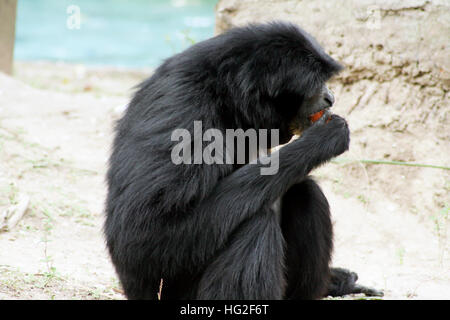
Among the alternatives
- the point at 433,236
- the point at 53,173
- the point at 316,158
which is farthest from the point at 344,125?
the point at 53,173

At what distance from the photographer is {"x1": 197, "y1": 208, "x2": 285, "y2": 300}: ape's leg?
12.1 ft

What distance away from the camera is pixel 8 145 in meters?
6.54

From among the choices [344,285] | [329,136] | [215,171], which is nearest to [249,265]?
[215,171]

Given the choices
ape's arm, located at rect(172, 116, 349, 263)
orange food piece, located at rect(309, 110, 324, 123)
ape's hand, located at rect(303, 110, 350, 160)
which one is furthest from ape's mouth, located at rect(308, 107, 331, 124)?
ape's arm, located at rect(172, 116, 349, 263)

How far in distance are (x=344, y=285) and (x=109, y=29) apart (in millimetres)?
15559

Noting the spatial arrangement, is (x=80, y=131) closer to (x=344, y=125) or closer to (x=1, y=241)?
(x=1, y=241)

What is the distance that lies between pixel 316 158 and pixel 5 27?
25.1 ft

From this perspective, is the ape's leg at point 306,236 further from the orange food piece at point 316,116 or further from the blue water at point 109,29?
the blue water at point 109,29

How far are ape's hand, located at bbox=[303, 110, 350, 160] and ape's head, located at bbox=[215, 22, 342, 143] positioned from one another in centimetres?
24

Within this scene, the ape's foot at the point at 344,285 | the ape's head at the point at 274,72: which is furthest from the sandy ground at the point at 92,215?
the ape's head at the point at 274,72

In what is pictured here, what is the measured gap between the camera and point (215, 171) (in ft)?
12.3

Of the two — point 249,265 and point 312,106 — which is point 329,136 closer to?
point 312,106

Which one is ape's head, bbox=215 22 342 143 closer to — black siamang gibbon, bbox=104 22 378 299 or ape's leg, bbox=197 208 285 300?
black siamang gibbon, bbox=104 22 378 299

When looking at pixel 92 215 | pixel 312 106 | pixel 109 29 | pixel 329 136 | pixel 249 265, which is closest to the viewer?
pixel 249 265
